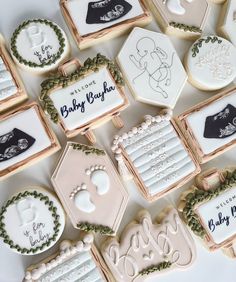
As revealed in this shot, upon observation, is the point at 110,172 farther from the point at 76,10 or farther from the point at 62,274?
the point at 76,10

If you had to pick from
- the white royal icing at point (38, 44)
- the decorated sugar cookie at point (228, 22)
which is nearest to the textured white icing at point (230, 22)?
the decorated sugar cookie at point (228, 22)

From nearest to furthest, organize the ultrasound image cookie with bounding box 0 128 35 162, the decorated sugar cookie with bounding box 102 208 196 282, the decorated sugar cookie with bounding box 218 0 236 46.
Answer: the ultrasound image cookie with bounding box 0 128 35 162 → the decorated sugar cookie with bounding box 102 208 196 282 → the decorated sugar cookie with bounding box 218 0 236 46

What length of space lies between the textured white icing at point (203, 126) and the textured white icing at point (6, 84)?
23.5 inches

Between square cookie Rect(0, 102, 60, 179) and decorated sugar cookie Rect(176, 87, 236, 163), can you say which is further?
decorated sugar cookie Rect(176, 87, 236, 163)

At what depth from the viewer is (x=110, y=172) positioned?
157cm

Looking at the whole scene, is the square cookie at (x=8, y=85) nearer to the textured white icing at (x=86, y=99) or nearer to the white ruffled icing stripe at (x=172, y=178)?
the textured white icing at (x=86, y=99)

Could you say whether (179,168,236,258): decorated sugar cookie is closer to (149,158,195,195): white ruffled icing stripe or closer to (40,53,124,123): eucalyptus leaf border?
(149,158,195,195): white ruffled icing stripe

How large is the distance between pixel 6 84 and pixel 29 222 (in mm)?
440

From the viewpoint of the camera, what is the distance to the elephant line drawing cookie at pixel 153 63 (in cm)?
161

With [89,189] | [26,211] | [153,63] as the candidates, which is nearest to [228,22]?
[153,63]

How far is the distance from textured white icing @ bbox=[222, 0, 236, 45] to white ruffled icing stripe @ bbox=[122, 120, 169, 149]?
406 millimetres

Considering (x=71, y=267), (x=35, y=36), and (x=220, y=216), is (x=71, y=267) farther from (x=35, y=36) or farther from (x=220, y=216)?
(x=35, y=36)

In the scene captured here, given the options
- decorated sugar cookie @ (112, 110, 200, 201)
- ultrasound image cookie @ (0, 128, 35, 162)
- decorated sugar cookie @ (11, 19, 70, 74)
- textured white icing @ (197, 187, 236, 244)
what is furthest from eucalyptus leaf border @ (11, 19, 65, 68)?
textured white icing @ (197, 187, 236, 244)

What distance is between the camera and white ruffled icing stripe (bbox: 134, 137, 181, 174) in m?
1.59
